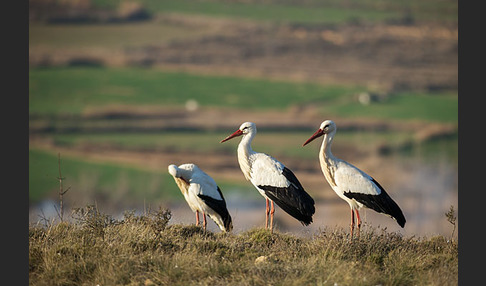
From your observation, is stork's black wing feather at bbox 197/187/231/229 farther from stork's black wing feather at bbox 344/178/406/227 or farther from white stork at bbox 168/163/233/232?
stork's black wing feather at bbox 344/178/406/227

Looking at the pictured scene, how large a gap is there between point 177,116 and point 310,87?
17.0 m

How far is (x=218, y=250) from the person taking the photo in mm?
9883

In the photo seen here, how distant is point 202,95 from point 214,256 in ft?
234

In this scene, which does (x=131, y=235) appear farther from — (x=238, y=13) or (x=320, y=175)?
(x=238, y=13)

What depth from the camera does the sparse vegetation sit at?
29.8ft

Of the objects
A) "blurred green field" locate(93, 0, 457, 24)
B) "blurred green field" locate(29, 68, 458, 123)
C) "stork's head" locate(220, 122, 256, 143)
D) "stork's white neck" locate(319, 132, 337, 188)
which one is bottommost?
"blurred green field" locate(29, 68, 458, 123)

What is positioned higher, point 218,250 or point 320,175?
point 218,250

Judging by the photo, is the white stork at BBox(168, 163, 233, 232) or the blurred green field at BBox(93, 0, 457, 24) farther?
the blurred green field at BBox(93, 0, 457, 24)

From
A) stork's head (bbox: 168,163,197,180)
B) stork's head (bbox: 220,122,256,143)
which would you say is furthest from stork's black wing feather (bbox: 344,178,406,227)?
stork's head (bbox: 168,163,197,180)

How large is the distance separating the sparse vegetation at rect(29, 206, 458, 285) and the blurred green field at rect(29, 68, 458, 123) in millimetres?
59511

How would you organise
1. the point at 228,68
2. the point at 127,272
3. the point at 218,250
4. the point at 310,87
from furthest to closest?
the point at 228,68 → the point at 310,87 → the point at 218,250 → the point at 127,272

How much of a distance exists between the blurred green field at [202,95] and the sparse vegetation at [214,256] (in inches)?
2343

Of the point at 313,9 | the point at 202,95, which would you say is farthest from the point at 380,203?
the point at 313,9

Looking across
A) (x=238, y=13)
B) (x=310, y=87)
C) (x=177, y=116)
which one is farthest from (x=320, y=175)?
(x=238, y=13)
